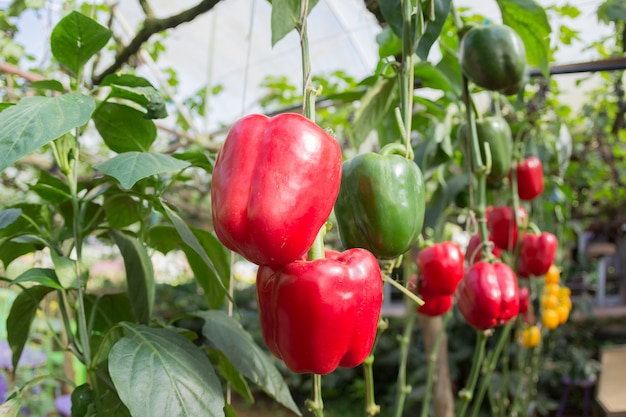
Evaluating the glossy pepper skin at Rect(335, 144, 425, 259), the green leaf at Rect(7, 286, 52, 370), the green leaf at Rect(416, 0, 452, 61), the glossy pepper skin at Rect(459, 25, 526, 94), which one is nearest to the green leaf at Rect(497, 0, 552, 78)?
the glossy pepper skin at Rect(459, 25, 526, 94)

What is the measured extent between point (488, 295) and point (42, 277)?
511 mm

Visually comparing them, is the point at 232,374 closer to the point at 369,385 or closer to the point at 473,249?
the point at 369,385

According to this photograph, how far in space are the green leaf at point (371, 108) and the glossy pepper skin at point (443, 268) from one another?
0.19 meters

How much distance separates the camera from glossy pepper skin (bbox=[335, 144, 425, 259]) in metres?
0.49

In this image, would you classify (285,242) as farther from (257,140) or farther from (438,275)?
(438,275)

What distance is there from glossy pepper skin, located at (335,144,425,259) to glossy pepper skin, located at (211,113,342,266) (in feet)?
0.28

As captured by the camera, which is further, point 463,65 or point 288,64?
point 288,64

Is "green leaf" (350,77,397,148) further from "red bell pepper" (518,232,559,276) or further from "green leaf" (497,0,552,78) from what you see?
"red bell pepper" (518,232,559,276)

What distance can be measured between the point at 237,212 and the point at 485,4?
4.34 metres

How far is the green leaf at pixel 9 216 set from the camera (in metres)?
0.60

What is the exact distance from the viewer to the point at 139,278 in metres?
0.65

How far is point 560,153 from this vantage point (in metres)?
1.44

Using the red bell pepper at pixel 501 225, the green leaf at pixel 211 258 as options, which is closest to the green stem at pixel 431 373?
the red bell pepper at pixel 501 225

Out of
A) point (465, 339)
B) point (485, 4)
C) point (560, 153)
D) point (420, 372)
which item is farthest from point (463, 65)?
point (485, 4)
